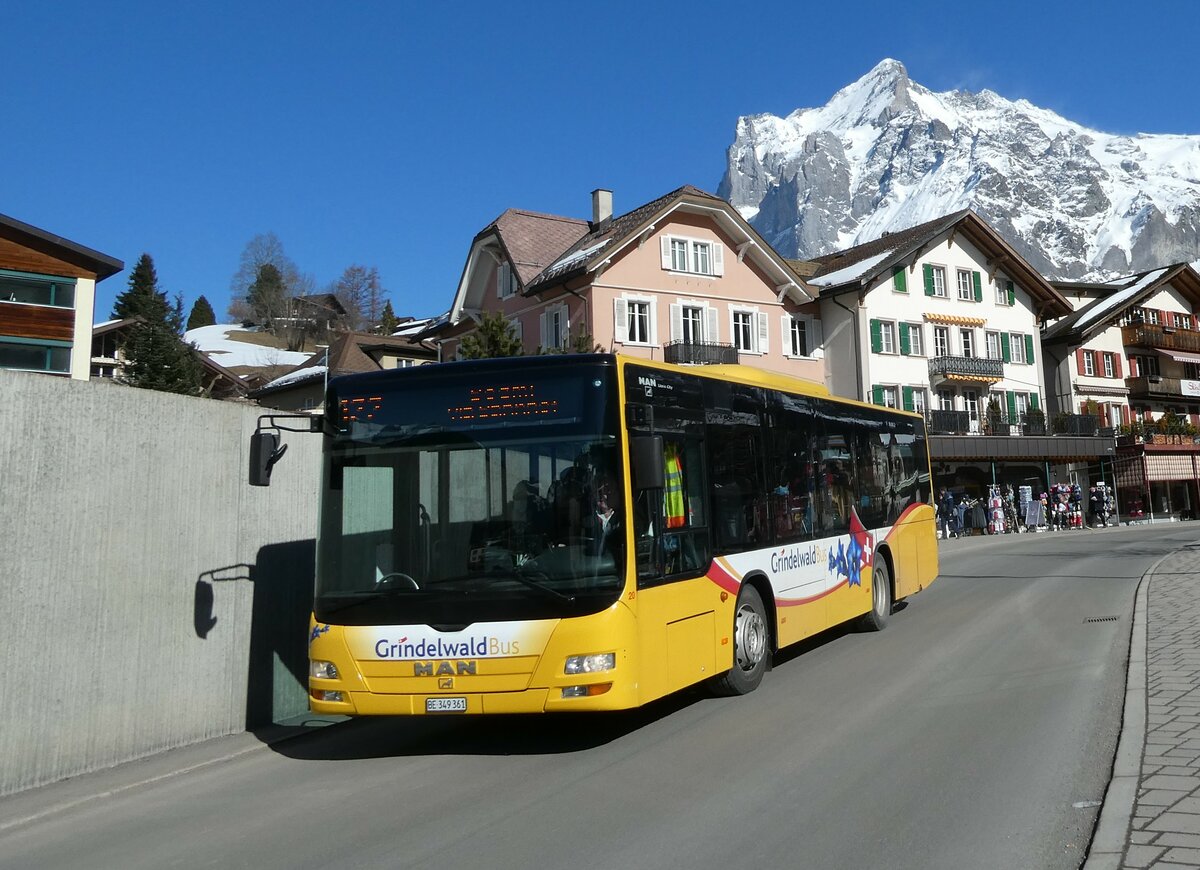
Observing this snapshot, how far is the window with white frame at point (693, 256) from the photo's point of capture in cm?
3956

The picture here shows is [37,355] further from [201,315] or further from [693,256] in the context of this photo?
[201,315]

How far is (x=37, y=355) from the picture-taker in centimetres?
3152

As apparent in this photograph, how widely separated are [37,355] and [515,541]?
2973 cm

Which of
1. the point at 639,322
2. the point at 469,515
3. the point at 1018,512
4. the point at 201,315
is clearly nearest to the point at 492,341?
the point at 639,322

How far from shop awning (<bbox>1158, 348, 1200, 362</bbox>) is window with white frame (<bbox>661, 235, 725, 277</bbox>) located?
109 feet

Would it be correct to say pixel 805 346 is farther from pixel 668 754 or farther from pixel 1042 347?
pixel 668 754

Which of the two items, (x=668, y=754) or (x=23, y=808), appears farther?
(x=668, y=754)

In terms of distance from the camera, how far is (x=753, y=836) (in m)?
5.11

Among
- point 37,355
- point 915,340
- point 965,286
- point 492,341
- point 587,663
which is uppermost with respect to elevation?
point 965,286

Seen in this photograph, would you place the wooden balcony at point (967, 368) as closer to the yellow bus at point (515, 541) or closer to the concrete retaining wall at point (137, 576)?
the yellow bus at point (515, 541)

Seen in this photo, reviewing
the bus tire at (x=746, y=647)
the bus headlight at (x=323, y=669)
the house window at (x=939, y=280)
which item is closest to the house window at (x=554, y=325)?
the house window at (x=939, y=280)

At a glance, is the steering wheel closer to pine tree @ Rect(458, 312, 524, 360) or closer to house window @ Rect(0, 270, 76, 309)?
pine tree @ Rect(458, 312, 524, 360)

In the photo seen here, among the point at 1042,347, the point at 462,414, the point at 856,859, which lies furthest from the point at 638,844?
the point at 1042,347

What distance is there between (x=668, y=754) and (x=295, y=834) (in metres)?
2.49
